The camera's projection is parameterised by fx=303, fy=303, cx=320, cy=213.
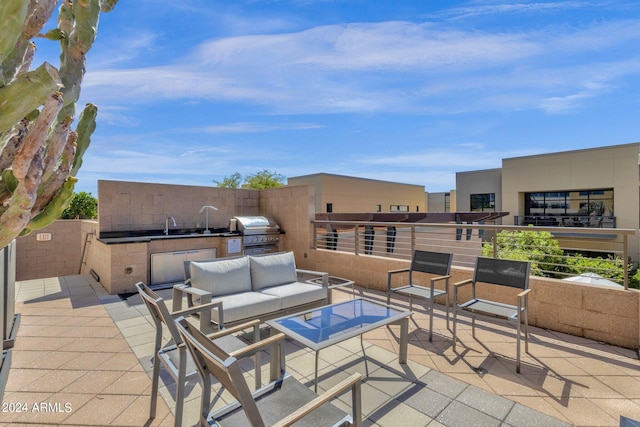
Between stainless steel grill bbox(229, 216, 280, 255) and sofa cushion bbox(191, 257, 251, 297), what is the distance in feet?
10.2

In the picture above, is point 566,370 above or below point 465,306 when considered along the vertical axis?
below

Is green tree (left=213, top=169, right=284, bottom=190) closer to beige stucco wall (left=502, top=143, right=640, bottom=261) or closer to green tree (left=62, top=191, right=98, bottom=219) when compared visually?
green tree (left=62, top=191, right=98, bottom=219)

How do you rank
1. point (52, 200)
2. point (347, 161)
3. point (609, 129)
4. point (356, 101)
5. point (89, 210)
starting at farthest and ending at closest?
point (347, 161)
point (609, 129)
point (89, 210)
point (356, 101)
point (52, 200)

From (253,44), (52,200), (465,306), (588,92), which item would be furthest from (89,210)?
(588,92)

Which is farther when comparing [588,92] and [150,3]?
[588,92]

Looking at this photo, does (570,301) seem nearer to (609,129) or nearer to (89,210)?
(89,210)

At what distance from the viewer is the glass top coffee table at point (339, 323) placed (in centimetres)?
241

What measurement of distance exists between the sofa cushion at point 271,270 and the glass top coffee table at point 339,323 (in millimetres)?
802

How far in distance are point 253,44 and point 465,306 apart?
5.64 metres

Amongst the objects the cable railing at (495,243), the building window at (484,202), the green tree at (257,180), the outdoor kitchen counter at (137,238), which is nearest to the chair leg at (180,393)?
the cable railing at (495,243)

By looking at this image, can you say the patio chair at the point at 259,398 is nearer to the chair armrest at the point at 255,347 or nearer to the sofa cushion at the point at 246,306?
the chair armrest at the point at 255,347

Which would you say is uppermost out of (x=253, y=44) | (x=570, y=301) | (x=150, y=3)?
(x=253, y=44)

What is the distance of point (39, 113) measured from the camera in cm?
145

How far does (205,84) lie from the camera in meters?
6.75
